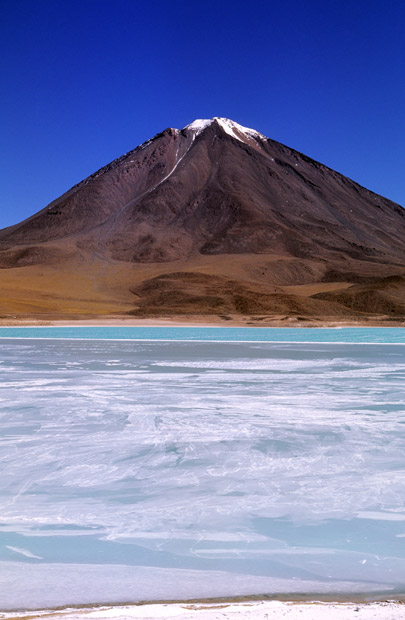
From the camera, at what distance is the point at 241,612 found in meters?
3.41

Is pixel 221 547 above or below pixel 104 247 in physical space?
below

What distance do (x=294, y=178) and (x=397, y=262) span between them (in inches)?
2101

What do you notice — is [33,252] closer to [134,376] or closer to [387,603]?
[134,376]

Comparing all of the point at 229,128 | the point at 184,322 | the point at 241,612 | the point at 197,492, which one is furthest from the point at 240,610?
the point at 229,128

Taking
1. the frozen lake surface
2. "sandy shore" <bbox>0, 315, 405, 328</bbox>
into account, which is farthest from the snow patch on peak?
the frozen lake surface

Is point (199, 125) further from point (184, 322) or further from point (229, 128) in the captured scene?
point (184, 322)

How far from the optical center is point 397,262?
12200 centimetres

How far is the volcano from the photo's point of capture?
75000 millimetres

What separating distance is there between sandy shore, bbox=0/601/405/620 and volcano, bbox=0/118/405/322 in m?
50.3

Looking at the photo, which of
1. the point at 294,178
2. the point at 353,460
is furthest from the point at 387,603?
the point at 294,178

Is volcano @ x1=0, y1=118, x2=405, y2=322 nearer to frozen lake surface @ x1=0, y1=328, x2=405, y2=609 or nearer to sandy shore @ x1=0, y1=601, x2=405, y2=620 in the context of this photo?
frozen lake surface @ x1=0, y1=328, x2=405, y2=609

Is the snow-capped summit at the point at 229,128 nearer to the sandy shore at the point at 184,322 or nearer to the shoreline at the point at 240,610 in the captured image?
the sandy shore at the point at 184,322

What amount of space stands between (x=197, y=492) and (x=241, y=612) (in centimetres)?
240

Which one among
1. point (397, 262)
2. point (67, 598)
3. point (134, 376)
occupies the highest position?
point (397, 262)
